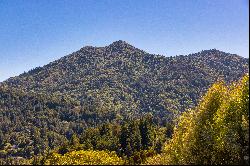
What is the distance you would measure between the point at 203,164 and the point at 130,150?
433 feet

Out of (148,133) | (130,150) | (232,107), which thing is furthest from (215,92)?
(148,133)

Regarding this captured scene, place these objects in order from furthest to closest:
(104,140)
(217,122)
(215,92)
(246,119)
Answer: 1. (104,140)
2. (215,92)
3. (217,122)
4. (246,119)

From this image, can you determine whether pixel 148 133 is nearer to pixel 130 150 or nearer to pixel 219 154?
pixel 130 150

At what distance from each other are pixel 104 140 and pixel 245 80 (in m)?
149

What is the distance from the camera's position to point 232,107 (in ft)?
173

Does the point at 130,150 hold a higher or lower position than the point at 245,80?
lower

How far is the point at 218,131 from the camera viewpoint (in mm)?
53781

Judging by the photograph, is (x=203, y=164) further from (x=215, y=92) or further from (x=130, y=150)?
(x=130, y=150)

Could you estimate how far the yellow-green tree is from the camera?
5035 cm

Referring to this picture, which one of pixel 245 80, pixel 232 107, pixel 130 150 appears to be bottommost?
pixel 130 150

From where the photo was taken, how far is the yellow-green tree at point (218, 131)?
5035 cm

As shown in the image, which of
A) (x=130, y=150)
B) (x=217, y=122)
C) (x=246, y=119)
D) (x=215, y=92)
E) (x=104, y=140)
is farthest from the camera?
(x=104, y=140)

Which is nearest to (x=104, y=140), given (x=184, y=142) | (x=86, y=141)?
(x=86, y=141)

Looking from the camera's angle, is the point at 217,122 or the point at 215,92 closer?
the point at 217,122
